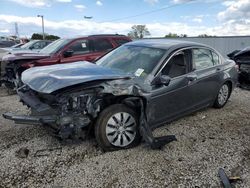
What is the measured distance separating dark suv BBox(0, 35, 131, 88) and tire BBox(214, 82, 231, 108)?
12.2 feet

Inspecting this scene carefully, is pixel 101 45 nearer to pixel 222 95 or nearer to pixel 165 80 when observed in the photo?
pixel 222 95

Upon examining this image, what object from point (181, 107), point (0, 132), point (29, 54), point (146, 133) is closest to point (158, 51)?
point (181, 107)

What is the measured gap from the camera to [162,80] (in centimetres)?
408

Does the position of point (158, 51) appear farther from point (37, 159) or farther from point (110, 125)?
point (37, 159)

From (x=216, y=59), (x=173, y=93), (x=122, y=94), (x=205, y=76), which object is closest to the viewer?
(x=122, y=94)

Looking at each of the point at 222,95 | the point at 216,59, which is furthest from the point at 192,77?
the point at 222,95

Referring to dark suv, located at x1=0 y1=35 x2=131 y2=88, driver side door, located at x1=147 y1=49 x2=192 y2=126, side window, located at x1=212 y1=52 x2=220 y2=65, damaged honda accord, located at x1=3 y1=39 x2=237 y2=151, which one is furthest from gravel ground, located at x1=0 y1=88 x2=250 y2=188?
dark suv, located at x1=0 y1=35 x2=131 y2=88

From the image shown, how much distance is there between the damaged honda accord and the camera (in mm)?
3641

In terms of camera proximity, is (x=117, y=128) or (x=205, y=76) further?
(x=205, y=76)

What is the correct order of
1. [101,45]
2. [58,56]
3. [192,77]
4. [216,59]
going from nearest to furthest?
[192,77] → [216,59] → [58,56] → [101,45]

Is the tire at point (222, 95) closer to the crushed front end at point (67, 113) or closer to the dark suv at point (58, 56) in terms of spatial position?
the crushed front end at point (67, 113)

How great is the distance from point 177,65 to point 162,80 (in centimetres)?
78

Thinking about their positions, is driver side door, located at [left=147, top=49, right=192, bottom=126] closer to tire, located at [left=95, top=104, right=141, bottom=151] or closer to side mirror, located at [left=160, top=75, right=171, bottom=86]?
side mirror, located at [left=160, top=75, right=171, bottom=86]

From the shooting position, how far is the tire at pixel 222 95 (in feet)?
19.7
